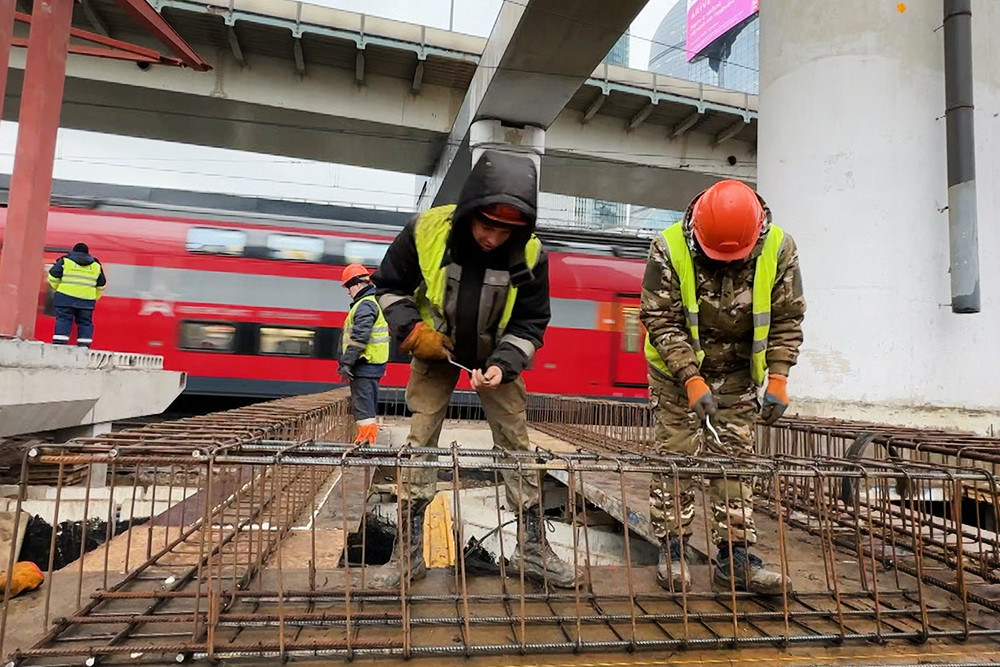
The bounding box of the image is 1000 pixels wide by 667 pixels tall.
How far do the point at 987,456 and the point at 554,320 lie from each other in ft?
28.1

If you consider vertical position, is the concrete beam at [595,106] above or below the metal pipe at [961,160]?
above

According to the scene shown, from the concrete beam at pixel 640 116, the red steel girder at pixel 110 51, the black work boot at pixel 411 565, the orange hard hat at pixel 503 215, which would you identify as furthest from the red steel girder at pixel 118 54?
the concrete beam at pixel 640 116

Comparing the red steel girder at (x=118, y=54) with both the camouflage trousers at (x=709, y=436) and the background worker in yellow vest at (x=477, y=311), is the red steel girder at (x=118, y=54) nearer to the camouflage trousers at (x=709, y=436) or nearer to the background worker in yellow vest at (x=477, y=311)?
the background worker in yellow vest at (x=477, y=311)

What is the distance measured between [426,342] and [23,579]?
1.86m

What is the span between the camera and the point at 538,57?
10.2 metres

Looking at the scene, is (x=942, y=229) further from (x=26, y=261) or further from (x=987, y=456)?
(x=26, y=261)

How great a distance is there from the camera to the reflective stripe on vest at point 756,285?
281cm

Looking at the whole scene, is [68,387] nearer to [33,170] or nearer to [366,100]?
[33,170]

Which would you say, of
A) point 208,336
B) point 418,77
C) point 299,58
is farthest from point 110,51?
point 418,77

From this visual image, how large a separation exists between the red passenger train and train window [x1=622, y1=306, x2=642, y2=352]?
0.02 metres

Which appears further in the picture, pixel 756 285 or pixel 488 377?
pixel 756 285

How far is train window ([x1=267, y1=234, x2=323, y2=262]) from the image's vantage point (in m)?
10.6

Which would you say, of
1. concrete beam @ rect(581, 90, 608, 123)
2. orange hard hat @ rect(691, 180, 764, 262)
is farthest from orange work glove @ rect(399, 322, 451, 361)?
concrete beam @ rect(581, 90, 608, 123)

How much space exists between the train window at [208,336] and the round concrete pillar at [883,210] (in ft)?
28.6
